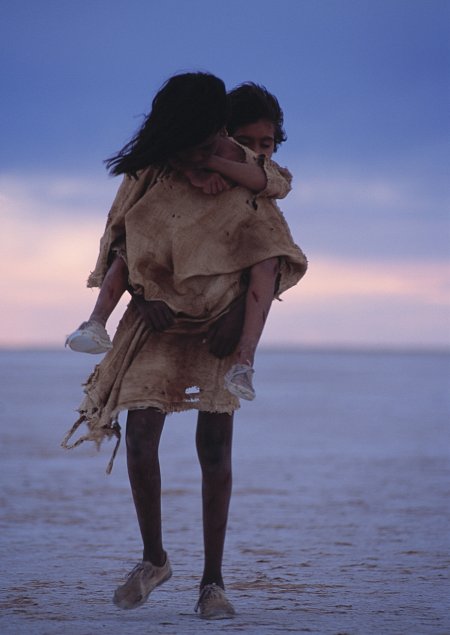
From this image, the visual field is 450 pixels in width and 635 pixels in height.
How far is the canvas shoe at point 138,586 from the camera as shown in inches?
153

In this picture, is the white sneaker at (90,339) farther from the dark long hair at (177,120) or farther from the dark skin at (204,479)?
the dark long hair at (177,120)

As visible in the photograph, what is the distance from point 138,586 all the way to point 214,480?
18.1 inches

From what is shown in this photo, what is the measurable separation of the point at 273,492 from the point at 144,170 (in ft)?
16.1

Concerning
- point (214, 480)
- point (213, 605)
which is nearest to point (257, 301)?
point (214, 480)

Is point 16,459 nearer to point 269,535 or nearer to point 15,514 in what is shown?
point 15,514

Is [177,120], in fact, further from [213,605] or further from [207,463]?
[213,605]

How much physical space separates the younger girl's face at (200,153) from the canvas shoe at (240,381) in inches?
29.9

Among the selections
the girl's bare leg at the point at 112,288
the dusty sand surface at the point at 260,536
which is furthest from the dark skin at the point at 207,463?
the dusty sand surface at the point at 260,536

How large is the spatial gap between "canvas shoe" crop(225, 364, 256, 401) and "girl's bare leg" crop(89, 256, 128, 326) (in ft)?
1.91

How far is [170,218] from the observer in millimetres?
4020

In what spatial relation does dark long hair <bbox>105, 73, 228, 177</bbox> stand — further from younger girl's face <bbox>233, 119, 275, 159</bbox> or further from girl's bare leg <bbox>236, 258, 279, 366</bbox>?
girl's bare leg <bbox>236, 258, 279, 366</bbox>

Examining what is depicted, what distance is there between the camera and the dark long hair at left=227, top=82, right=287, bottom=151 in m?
4.23

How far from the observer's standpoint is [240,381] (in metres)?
3.67

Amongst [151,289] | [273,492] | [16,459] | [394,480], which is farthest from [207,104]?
[16,459]
